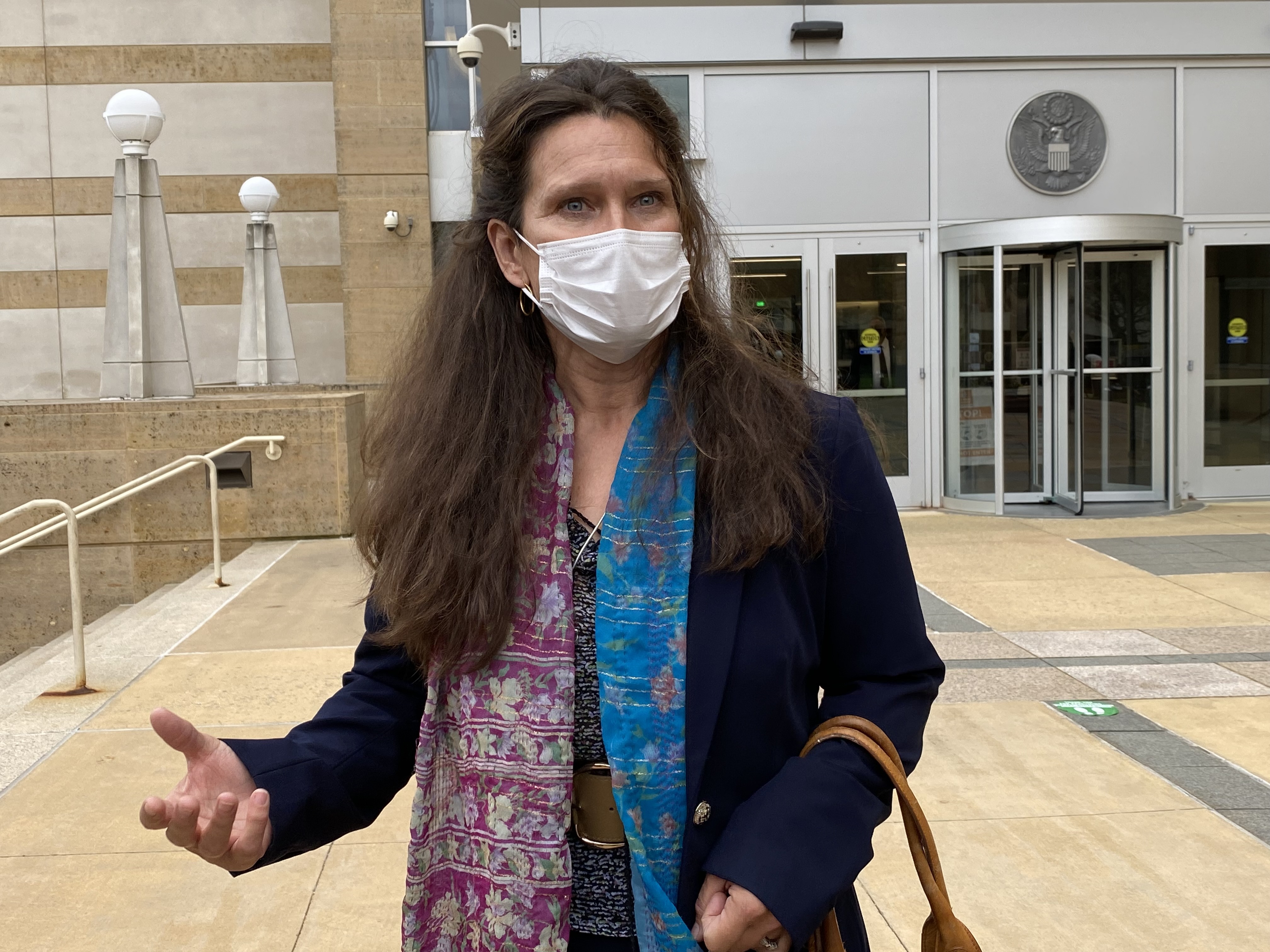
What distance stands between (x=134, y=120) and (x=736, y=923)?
1085 cm

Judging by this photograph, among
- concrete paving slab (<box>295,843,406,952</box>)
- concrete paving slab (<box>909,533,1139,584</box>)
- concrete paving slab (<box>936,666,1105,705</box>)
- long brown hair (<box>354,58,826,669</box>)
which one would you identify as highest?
long brown hair (<box>354,58,826,669</box>)

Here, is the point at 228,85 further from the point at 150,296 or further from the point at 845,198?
the point at 845,198

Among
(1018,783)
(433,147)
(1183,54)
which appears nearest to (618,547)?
(1018,783)

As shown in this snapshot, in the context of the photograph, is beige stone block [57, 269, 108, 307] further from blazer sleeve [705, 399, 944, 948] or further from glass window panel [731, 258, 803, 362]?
blazer sleeve [705, 399, 944, 948]

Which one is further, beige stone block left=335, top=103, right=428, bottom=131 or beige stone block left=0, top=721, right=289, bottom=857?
beige stone block left=335, top=103, right=428, bottom=131

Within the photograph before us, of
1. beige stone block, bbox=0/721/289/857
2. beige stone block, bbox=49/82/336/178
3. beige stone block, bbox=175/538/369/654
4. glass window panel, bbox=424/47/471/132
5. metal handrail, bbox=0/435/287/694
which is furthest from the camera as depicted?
beige stone block, bbox=49/82/336/178

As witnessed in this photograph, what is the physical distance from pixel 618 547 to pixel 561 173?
64cm

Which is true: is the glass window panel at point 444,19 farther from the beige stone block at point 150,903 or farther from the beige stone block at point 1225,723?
the beige stone block at point 150,903

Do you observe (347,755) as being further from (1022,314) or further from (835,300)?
(1022,314)

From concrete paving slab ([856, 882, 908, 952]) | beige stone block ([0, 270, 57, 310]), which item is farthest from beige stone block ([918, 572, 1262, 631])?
beige stone block ([0, 270, 57, 310])

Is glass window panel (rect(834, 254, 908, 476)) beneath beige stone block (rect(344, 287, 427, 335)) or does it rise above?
beneath

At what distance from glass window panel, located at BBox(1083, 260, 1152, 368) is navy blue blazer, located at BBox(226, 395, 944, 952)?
1071 cm

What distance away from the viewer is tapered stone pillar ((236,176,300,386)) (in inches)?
667

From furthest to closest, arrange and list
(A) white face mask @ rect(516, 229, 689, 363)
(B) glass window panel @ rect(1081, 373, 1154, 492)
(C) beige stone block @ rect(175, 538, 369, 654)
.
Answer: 1. (B) glass window panel @ rect(1081, 373, 1154, 492)
2. (C) beige stone block @ rect(175, 538, 369, 654)
3. (A) white face mask @ rect(516, 229, 689, 363)
